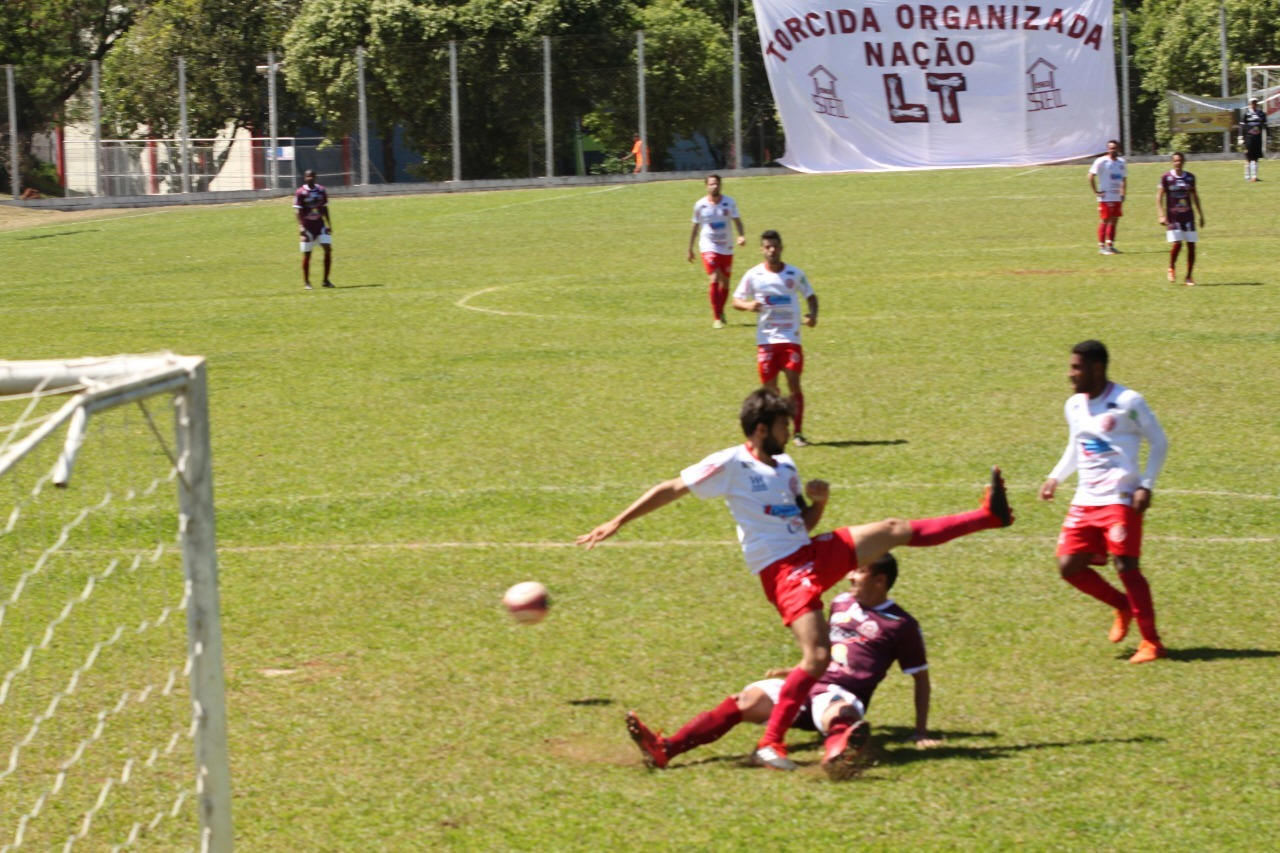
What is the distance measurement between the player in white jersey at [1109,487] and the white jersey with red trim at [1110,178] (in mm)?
21304

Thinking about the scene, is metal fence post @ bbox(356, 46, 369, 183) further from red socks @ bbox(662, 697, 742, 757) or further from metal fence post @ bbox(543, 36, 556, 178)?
red socks @ bbox(662, 697, 742, 757)

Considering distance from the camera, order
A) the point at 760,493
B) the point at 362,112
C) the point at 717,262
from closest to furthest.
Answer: the point at 760,493 → the point at 717,262 → the point at 362,112

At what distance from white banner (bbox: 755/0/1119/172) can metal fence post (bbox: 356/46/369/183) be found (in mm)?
12276

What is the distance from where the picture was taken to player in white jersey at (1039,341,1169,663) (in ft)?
33.0

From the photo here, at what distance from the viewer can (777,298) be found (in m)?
16.5

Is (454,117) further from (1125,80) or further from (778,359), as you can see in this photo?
(778,359)

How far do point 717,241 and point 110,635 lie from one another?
1548 cm

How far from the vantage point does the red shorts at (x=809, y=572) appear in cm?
840

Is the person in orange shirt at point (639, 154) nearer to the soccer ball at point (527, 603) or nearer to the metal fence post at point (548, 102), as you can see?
the metal fence post at point (548, 102)

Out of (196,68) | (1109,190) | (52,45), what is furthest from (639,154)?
(52,45)

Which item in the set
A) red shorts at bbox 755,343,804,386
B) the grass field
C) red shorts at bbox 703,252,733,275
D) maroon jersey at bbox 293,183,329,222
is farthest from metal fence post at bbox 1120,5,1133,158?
red shorts at bbox 755,343,804,386

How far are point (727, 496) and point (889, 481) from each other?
22.4ft

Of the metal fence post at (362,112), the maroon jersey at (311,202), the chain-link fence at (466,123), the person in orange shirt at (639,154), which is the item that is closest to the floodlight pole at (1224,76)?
the chain-link fence at (466,123)

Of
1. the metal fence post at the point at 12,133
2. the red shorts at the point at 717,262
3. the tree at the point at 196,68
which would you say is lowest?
the red shorts at the point at 717,262
